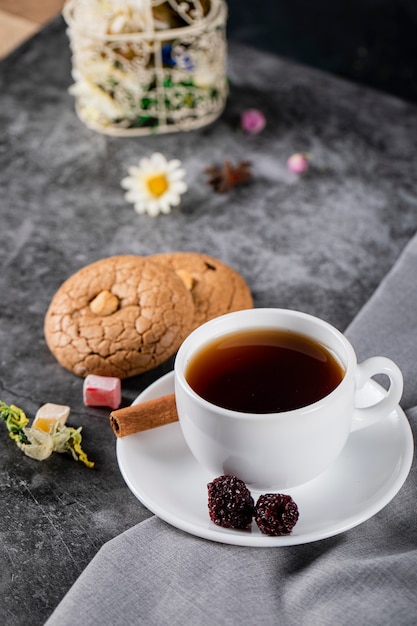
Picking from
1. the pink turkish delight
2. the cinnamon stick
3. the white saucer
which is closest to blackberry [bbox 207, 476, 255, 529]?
the white saucer

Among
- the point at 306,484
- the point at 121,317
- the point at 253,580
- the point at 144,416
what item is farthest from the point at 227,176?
the point at 253,580

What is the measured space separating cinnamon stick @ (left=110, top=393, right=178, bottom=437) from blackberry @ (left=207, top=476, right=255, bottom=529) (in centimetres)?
16

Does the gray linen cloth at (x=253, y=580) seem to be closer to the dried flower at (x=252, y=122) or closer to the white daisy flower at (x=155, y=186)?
the white daisy flower at (x=155, y=186)

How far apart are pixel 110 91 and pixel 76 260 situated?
50 cm

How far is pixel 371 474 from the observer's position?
1011 millimetres

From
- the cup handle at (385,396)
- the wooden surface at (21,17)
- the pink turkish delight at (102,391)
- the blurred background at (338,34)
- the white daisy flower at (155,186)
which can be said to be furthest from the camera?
the wooden surface at (21,17)

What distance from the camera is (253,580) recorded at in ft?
3.08

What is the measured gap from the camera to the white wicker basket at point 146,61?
5.93 feet

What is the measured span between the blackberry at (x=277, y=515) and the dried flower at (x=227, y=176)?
97 cm

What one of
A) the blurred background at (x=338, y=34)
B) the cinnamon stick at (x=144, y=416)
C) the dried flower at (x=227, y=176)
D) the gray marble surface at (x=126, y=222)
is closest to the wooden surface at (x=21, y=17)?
the blurred background at (x=338, y=34)

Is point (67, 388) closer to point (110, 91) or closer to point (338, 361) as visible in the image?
point (338, 361)

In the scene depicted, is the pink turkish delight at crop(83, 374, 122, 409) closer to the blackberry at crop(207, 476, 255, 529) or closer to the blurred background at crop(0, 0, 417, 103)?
the blackberry at crop(207, 476, 255, 529)

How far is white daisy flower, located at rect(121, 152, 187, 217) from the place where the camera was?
1.74m

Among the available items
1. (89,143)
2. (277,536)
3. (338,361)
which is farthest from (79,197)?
(277,536)
